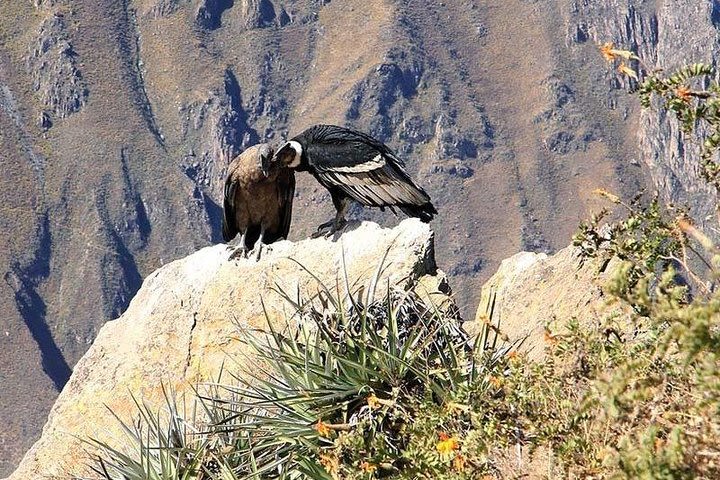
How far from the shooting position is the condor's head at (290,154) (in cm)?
1154

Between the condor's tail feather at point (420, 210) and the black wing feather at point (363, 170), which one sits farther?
the condor's tail feather at point (420, 210)

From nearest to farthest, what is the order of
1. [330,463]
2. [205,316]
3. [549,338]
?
[549,338] → [330,463] → [205,316]

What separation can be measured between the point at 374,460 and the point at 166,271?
18.2ft

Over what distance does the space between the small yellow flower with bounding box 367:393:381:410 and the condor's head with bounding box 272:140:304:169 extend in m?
4.33

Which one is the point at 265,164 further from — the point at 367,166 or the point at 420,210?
the point at 420,210

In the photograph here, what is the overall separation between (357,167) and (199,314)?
6.20 feet

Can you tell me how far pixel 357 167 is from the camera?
11539 millimetres

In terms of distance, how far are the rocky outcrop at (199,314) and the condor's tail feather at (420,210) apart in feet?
A: 2.13

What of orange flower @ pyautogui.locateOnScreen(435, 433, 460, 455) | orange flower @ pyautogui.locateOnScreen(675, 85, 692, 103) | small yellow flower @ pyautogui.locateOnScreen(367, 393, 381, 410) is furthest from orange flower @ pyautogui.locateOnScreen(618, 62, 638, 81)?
small yellow flower @ pyautogui.locateOnScreen(367, 393, 381, 410)

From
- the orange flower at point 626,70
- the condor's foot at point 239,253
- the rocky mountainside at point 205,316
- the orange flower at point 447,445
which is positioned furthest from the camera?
the condor's foot at point 239,253

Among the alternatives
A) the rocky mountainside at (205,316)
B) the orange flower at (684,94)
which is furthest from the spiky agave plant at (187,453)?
the orange flower at (684,94)

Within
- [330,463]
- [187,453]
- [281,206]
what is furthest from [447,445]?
[281,206]

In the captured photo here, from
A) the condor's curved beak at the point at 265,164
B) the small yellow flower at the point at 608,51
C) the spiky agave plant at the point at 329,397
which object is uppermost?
the small yellow flower at the point at 608,51

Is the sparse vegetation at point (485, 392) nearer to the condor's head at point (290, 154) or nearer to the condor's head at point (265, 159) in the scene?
the condor's head at point (290, 154)
